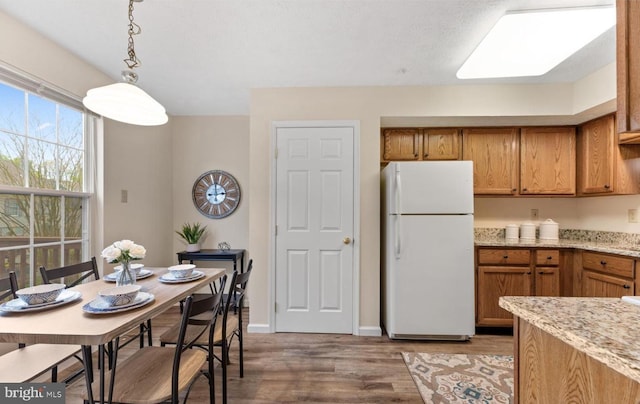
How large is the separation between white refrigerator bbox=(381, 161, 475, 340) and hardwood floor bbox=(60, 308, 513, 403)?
0.22 m

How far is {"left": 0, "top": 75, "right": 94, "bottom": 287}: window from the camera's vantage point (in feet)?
6.32

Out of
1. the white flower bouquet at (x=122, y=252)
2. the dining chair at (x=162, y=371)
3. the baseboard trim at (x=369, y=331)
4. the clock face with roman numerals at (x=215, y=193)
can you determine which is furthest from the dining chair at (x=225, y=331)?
the clock face with roman numerals at (x=215, y=193)

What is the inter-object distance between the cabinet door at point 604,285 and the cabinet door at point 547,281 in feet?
0.64

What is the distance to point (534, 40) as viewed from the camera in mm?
2045

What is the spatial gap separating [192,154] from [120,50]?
1676 mm

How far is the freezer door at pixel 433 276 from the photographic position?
2582 millimetres

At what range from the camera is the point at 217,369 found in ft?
7.30

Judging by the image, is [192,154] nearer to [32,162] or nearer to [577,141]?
[32,162]

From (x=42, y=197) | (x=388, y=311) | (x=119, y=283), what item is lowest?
(x=388, y=311)

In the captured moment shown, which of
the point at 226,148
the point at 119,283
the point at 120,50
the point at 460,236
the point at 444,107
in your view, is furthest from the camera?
the point at 226,148

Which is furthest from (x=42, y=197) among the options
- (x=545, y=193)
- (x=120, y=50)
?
(x=545, y=193)

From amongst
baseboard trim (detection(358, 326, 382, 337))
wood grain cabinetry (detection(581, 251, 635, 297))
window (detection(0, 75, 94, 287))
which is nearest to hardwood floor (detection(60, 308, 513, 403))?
baseboard trim (detection(358, 326, 382, 337))

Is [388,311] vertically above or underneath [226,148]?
underneath

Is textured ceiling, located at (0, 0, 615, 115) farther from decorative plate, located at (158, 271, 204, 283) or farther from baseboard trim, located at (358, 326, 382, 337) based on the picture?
baseboard trim, located at (358, 326, 382, 337)
